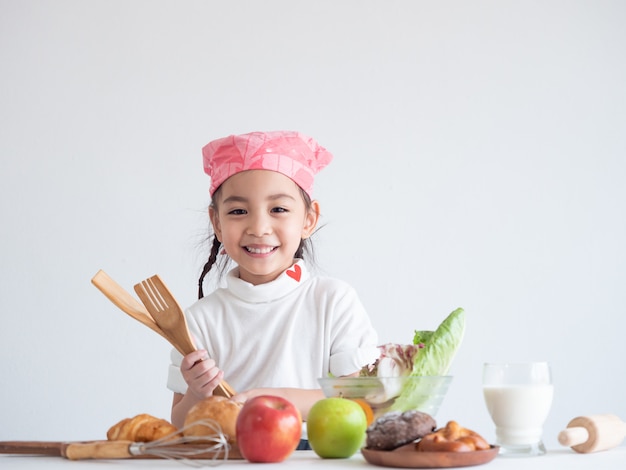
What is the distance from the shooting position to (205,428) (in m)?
1.12

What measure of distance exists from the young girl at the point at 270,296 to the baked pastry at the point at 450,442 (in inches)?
31.6

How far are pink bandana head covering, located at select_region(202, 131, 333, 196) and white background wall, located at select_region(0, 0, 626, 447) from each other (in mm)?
1021

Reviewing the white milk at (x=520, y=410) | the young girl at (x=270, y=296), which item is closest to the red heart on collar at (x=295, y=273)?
the young girl at (x=270, y=296)

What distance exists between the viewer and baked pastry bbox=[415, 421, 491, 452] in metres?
1.03

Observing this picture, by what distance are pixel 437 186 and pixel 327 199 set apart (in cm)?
43

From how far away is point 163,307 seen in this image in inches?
54.6

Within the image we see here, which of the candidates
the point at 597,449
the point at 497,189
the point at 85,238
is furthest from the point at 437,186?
the point at 597,449

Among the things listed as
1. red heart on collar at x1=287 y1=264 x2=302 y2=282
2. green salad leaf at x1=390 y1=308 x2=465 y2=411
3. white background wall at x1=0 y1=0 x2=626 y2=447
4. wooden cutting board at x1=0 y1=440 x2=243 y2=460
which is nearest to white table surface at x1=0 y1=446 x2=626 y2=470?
wooden cutting board at x1=0 y1=440 x2=243 y2=460

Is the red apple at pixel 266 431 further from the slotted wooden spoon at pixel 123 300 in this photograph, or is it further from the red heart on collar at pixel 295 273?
the red heart on collar at pixel 295 273

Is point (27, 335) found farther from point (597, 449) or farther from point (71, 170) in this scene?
point (597, 449)

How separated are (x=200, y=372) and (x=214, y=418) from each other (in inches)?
13.3

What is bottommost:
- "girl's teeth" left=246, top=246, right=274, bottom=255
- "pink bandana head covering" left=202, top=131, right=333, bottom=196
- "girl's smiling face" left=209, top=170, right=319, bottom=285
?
"girl's teeth" left=246, top=246, right=274, bottom=255

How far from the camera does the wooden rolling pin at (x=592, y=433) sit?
3.87ft

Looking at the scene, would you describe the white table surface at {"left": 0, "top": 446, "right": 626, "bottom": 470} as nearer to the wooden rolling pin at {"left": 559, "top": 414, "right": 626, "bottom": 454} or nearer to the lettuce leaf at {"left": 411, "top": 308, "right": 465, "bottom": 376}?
the wooden rolling pin at {"left": 559, "top": 414, "right": 626, "bottom": 454}
